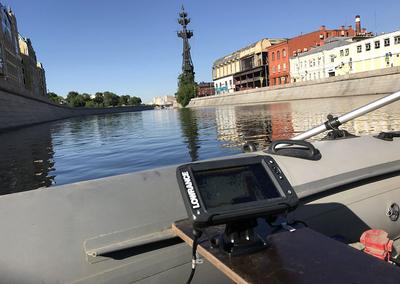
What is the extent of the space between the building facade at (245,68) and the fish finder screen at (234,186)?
9372cm

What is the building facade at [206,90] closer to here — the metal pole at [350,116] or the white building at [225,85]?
the white building at [225,85]

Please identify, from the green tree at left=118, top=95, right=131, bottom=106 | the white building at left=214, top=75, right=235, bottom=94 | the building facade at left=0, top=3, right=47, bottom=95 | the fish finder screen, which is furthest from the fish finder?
the green tree at left=118, top=95, right=131, bottom=106

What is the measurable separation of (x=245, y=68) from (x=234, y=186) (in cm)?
10305

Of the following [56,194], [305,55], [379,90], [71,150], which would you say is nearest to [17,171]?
[71,150]

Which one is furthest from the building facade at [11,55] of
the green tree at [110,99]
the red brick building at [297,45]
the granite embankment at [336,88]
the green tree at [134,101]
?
the green tree at [134,101]

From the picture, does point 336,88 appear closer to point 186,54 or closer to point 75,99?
point 186,54

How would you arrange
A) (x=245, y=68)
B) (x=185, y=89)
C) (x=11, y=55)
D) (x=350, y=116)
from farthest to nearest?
(x=185, y=89)
(x=245, y=68)
(x=11, y=55)
(x=350, y=116)

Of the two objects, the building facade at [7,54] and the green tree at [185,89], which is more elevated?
the building facade at [7,54]

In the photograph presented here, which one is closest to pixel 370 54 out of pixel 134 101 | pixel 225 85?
pixel 225 85

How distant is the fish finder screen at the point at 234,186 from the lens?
178 cm

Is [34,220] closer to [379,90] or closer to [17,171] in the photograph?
[17,171]

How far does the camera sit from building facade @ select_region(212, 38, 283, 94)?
93.9 m

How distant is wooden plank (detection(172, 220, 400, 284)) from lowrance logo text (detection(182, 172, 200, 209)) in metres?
0.33

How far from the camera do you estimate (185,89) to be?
119 meters
